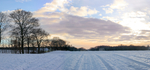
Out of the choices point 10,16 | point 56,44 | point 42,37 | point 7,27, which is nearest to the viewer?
point 7,27

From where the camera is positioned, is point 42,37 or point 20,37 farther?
point 42,37

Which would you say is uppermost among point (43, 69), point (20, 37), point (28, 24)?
point (28, 24)

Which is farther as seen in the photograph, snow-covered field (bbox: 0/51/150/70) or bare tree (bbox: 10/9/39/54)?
bare tree (bbox: 10/9/39/54)

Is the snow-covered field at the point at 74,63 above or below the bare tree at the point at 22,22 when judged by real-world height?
below

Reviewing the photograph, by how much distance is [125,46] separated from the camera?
124 m

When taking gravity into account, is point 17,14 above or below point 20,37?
above

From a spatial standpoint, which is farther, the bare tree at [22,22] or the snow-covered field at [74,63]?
the bare tree at [22,22]

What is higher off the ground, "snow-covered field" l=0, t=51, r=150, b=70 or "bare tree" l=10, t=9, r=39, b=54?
"bare tree" l=10, t=9, r=39, b=54

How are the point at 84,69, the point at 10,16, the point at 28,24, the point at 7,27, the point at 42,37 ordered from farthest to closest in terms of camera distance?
1. the point at 42,37
2. the point at 28,24
3. the point at 10,16
4. the point at 7,27
5. the point at 84,69

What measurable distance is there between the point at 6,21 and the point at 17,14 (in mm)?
4605

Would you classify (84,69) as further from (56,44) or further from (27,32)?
(56,44)

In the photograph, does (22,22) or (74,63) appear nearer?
(74,63)

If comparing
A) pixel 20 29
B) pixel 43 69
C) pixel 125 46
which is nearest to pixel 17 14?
pixel 20 29

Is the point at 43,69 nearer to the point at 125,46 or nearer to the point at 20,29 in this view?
the point at 20,29
